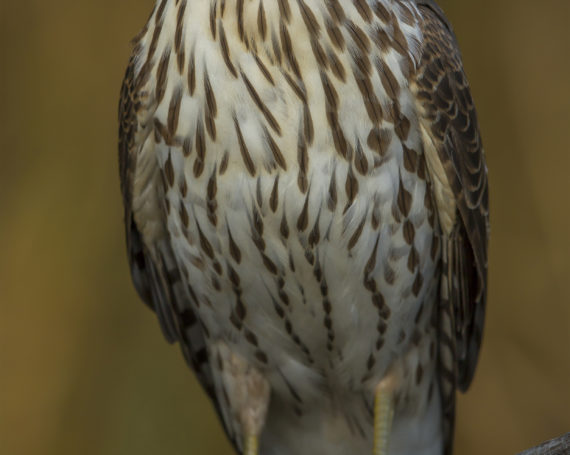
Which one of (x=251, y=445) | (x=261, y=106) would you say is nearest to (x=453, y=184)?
(x=261, y=106)

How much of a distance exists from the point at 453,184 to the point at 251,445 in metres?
0.83

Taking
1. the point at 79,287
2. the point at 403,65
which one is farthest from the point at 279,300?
the point at 79,287

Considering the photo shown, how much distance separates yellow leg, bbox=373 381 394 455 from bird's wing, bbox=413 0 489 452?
168mm

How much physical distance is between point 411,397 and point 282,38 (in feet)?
3.22

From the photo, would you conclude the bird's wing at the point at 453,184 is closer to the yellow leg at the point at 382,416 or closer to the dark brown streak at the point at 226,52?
the yellow leg at the point at 382,416

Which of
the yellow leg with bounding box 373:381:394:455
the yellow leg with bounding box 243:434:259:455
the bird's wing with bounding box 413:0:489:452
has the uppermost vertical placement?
the bird's wing with bounding box 413:0:489:452

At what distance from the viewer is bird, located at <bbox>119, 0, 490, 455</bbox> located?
7.00ft

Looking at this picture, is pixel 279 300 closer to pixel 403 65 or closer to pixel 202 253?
pixel 202 253

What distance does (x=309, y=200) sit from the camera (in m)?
2.19

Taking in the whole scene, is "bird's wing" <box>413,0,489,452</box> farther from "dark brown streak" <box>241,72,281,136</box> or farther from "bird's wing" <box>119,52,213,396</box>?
"bird's wing" <box>119,52,213,396</box>

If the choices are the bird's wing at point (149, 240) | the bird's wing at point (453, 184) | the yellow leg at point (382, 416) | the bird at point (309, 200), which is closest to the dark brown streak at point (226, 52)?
the bird at point (309, 200)

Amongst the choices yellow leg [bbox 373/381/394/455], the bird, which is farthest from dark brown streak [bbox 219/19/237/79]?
yellow leg [bbox 373/381/394/455]

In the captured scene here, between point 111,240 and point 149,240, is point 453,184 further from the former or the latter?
point 111,240

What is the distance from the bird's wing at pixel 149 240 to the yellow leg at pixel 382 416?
450 millimetres
